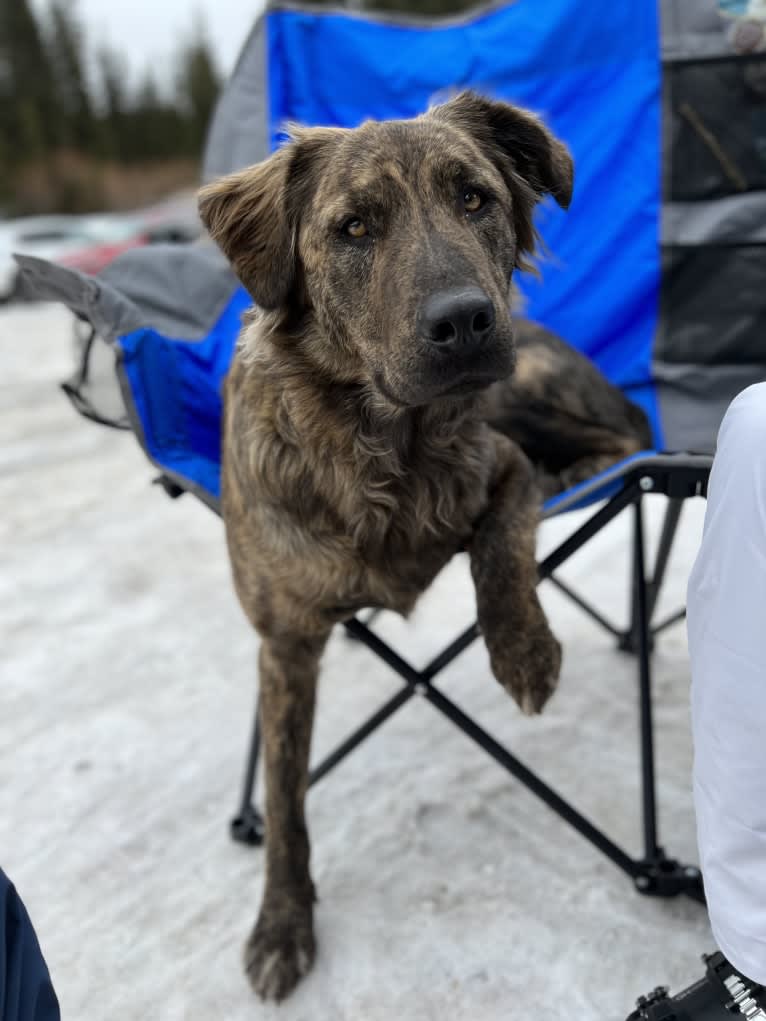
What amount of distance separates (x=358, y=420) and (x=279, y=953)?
45.2 inches

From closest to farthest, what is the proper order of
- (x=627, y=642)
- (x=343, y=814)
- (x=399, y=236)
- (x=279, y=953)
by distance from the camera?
(x=399, y=236)
(x=279, y=953)
(x=343, y=814)
(x=627, y=642)

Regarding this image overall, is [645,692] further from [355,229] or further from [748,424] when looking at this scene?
[355,229]

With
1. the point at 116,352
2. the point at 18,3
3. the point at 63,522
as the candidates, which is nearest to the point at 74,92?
the point at 18,3

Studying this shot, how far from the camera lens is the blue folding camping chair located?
2.74 m

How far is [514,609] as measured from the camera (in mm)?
1904

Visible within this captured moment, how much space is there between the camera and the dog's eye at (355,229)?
183 centimetres

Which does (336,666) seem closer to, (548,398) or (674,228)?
(548,398)

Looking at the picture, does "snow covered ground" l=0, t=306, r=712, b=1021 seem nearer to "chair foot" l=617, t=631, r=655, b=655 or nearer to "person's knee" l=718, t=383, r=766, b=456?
"chair foot" l=617, t=631, r=655, b=655

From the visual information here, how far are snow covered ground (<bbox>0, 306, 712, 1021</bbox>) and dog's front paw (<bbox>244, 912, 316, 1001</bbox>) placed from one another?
0.11 feet

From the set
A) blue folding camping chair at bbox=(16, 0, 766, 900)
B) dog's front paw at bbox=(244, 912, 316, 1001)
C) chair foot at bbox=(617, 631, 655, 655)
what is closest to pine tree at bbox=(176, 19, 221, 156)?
blue folding camping chair at bbox=(16, 0, 766, 900)

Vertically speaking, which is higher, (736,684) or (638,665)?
(736,684)

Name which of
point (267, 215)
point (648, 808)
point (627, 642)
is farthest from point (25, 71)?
point (648, 808)

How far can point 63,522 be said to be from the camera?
482 cm

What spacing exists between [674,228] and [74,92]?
40.7m
